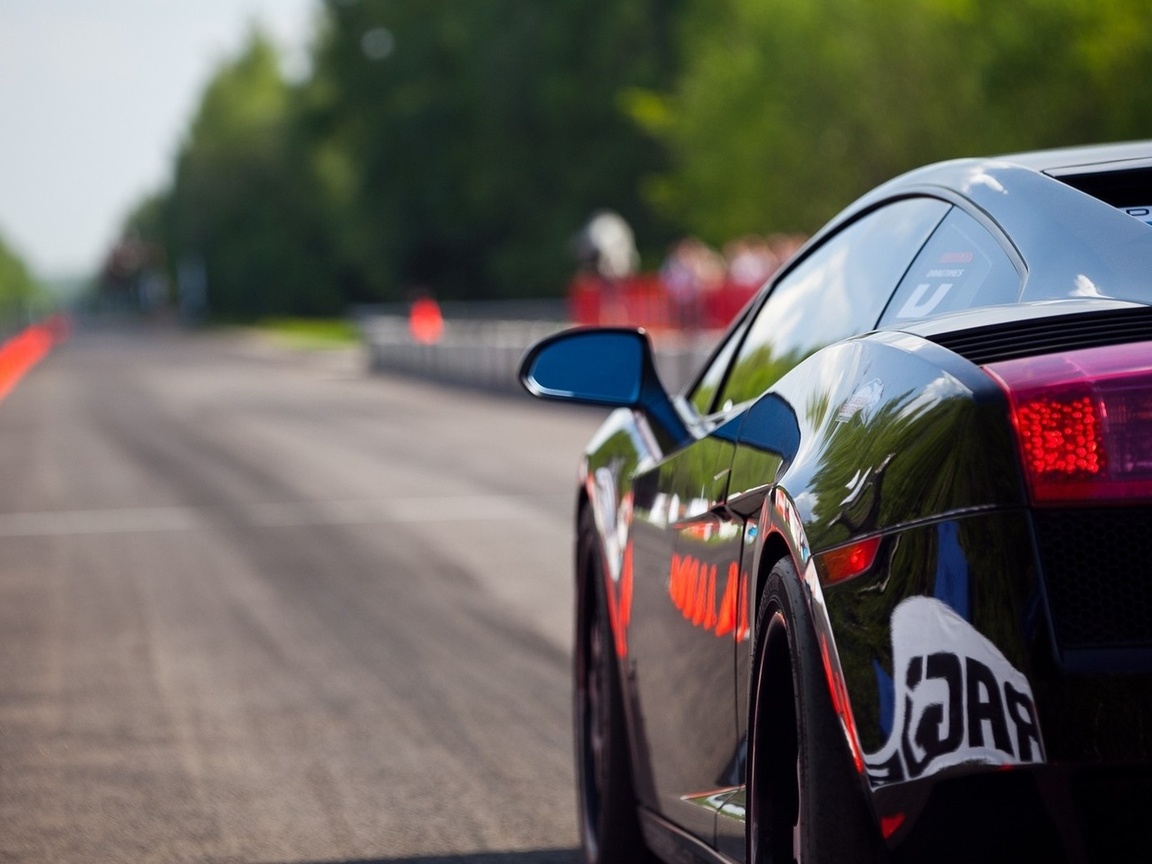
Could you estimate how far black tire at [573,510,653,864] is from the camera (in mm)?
4379

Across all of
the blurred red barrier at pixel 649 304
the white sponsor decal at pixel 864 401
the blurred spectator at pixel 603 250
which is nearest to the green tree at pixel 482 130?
the blurred spectator at pixel 603 250

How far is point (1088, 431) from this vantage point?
2.27 meters

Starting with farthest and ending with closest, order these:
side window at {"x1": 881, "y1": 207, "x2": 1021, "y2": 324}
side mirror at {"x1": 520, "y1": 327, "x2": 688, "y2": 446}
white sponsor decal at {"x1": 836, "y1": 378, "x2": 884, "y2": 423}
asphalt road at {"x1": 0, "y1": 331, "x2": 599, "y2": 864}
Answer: asphalt road at {"x1": 0, "y1": 331, "x2": 599, "y2": 864}, side mirror at {"x1": 520, "y1": 327, "x2": 688, "y2": 446}, side window at {"x1": 881, "y1": 207, "x2": 1021, "y2": 324}, white sponsor decal at {"x1": 836, "y1": 378, "x2": 884, "y2": 423}

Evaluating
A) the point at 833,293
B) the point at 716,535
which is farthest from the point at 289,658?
the point at 716,535

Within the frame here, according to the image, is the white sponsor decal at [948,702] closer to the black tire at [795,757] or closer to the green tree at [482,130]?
the black tire at [795,757]

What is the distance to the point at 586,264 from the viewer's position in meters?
43.9

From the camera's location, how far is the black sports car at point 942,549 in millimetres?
2223

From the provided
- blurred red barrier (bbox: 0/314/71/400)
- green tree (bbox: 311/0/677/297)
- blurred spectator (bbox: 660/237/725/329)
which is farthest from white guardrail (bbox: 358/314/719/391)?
green tree (bbox: 311/0/677/297)

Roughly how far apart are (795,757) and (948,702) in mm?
613

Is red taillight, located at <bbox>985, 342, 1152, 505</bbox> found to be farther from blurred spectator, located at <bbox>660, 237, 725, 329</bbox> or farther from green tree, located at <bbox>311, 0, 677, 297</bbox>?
green tree, located at <bbox>311, 0, 677, 297</bbox>

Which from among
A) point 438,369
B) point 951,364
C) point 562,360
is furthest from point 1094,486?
point 438,369

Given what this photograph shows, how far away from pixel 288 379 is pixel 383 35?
179 feet

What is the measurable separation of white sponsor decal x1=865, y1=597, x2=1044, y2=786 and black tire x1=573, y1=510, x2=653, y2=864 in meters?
2.01

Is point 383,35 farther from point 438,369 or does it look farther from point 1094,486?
point 1094,486
